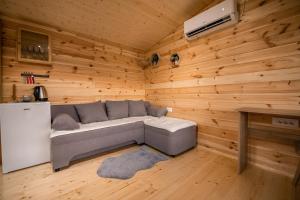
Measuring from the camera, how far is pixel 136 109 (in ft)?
10.9

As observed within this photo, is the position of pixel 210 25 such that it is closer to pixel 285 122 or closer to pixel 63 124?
pixel 285 122

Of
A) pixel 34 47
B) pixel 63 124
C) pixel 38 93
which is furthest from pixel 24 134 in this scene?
pixel 34 47

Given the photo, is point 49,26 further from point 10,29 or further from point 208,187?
point 208,187

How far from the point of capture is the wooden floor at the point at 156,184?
1470 mm

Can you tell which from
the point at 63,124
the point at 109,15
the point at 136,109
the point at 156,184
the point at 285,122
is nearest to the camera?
the point at 156,184

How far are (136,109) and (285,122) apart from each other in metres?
2.52

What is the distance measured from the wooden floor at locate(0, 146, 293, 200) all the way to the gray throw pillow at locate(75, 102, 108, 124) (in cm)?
80

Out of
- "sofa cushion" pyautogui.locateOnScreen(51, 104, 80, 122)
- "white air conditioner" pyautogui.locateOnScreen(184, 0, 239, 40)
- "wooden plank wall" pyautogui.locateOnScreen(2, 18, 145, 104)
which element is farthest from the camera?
"sofa cushion" pyautogui.locateOnScreen(51, 104, 80, 122)

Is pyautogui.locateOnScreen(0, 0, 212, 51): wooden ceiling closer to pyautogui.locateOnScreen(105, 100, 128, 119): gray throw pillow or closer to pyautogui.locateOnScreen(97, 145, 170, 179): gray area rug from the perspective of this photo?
pyautogui.locateOnScreen(105, 100, 128, 119): gray throw pillow

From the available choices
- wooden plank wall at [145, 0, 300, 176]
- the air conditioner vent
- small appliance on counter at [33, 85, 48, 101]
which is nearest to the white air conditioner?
the air conditioner vent

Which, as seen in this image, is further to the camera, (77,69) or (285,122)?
(77,69)

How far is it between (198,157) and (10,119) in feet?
8.94

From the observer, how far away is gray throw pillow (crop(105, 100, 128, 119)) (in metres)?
2.98

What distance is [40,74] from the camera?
2.47m
